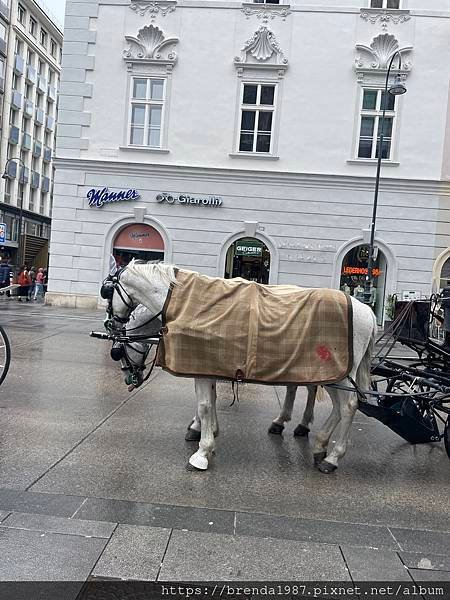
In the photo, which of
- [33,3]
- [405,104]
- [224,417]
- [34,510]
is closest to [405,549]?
[34,510]

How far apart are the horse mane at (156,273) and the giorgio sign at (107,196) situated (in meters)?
16.2

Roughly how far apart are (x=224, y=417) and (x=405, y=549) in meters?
3.21

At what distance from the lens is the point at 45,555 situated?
3025mm

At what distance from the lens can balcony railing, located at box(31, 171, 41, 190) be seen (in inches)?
2042

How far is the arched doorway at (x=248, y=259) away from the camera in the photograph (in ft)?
67.2

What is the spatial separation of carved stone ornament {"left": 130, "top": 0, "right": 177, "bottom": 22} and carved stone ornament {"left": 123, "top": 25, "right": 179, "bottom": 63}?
571 millimetres

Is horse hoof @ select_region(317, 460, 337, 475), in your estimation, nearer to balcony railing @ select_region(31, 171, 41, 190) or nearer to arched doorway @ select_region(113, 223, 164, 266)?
arched doorway @ select_region(113, 223, 164, 266)

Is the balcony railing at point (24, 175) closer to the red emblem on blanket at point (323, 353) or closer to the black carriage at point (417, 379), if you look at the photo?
the black carriage at point (417, 379)

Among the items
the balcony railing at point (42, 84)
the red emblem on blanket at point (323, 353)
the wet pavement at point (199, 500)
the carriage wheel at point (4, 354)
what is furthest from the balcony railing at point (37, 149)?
the red emblem on blanket at point (323, 353)

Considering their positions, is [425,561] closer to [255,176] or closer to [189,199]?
[255,176]

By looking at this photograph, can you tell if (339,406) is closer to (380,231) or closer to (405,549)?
(405,549)

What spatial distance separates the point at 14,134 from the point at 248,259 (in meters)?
37.4

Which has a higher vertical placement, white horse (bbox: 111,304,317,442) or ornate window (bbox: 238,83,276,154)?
ornate window (bbox: 238,83,276,154)

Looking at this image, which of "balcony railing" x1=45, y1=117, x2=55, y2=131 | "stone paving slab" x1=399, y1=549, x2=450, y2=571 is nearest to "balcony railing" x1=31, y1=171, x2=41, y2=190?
"balcony railing" x1=45, y1=117, x2=55, y2=131
